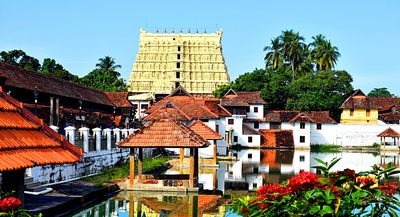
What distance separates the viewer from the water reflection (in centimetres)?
1601

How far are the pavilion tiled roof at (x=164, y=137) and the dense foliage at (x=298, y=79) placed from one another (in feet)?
136

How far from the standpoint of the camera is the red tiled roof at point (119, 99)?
4597cm

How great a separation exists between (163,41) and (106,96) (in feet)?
134

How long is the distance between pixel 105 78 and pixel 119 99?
26581 mm

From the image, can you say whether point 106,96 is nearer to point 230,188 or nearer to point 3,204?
point 230,188

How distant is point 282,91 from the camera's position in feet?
208

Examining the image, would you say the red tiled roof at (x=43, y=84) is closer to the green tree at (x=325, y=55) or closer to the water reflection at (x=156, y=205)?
the water reflection at (x=156, y=205)

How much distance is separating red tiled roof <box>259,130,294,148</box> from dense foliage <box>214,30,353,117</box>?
553 centimetres

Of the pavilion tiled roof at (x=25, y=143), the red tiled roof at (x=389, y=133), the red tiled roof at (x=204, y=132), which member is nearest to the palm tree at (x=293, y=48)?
the red tiled roof at (x=389, y=133)

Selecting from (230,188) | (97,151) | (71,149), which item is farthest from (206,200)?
(71,149)

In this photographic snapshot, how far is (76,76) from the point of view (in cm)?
7075

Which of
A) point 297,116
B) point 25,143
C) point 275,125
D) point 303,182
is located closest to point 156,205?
point 25,143

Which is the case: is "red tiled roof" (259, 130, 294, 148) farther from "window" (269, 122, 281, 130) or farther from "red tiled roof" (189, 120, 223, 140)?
"red tiled roof" (189, 120, 223, 140)

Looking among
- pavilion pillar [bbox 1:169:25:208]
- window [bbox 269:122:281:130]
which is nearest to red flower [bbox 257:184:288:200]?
pavilion pillar [bbox 1:169:25:208]
